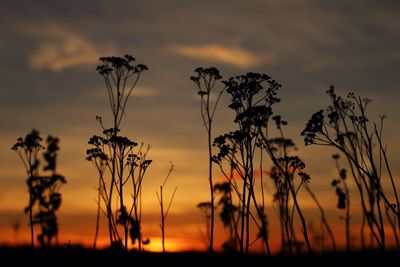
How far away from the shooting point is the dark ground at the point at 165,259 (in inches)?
899

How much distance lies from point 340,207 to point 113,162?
106ft

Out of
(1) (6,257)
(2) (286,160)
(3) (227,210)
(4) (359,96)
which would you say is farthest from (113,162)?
(3) (227,210)

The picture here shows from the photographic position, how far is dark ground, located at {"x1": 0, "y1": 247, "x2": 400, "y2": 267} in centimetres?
2284

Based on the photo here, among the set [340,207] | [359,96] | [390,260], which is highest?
[359,96]

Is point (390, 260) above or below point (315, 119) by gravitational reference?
below

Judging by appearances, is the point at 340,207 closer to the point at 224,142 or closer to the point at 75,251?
the point at 224,142

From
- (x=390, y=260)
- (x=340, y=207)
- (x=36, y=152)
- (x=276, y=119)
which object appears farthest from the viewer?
(x=340, y=207)

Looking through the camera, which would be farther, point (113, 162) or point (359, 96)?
point (113, 162)

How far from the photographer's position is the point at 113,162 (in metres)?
29.6

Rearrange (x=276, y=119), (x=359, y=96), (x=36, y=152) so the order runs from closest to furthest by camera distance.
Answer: (x=359, y=96) → (x=276, y=119) → (x=36, y=152)

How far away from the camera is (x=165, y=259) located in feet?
80.7

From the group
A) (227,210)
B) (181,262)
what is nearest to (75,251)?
(181,262)

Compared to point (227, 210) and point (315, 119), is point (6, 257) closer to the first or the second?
point (315, 119)

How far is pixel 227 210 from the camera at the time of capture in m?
55.3
